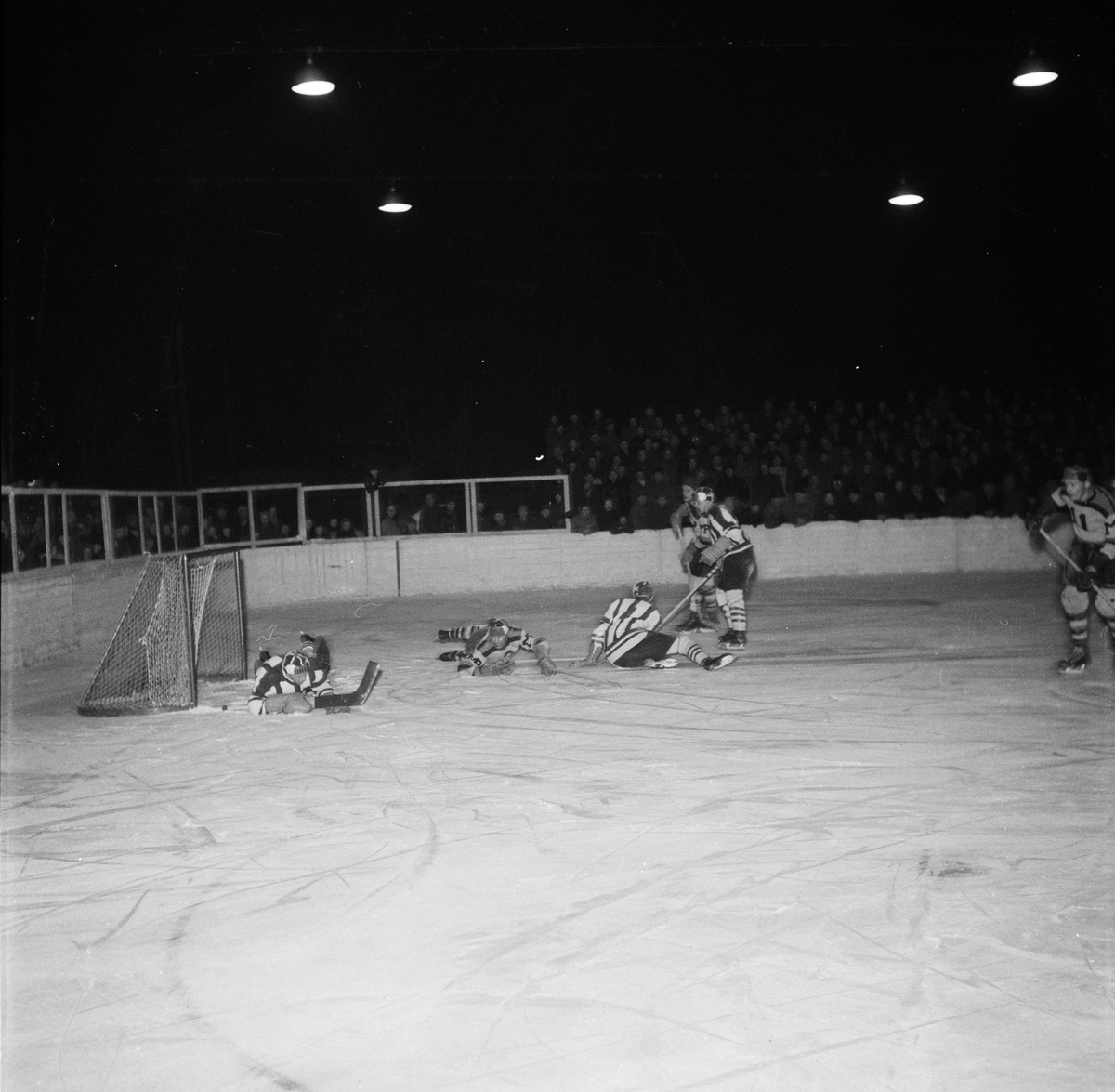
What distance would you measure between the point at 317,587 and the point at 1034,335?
12.3 m

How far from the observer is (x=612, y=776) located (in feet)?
19.8

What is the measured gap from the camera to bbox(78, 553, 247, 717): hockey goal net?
8.53 meters

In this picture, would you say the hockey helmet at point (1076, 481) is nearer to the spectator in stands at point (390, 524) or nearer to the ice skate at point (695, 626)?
the ice skate at point (695, 626)

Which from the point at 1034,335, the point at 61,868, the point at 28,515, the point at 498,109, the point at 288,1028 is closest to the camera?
the point at 288,1028

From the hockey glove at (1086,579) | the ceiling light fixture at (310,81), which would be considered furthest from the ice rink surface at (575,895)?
the ceiling light fixture at (310,81)

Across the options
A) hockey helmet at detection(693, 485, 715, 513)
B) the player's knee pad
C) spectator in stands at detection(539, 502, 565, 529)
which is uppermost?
hockey helmet at detection(693, 485, 715, 513)

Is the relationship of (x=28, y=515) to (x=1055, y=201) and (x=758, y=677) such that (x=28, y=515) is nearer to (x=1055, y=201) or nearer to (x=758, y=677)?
(x=758, y=677)

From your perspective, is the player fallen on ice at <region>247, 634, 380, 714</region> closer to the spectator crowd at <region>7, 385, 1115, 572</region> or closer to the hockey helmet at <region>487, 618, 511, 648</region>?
the hockey helmet at <region>487, 618, 511, 648</region>

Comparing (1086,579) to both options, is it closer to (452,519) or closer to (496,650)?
(496,650)

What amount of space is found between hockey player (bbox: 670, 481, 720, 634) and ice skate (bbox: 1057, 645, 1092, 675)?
330 centimetres

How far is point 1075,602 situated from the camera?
8.59 metres

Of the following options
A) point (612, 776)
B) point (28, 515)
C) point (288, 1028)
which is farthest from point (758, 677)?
point (28, 515)

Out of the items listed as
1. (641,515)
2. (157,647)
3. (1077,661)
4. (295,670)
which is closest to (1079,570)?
(1077,661)

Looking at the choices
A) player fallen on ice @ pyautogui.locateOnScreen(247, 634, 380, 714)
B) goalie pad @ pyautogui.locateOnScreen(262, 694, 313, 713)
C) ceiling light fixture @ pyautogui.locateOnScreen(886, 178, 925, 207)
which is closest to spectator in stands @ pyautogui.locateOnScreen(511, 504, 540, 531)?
ceiling light fixture @ pyautogui.locateOnScreen(886, 178, 925, 207)
